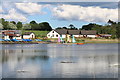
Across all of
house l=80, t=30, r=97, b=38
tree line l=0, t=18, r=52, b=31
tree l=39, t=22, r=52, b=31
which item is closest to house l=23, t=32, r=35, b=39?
tree line l=0, t=18, r=52, b=31

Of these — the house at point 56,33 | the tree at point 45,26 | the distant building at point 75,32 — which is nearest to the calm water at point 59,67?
the house at point 56,33

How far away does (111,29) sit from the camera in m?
114

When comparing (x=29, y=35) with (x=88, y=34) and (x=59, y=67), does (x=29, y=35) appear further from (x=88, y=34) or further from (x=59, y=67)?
(x=59, y=67)

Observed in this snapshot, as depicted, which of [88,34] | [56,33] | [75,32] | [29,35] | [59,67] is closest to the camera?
[59,67]

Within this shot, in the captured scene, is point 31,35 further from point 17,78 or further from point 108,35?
point 17,78

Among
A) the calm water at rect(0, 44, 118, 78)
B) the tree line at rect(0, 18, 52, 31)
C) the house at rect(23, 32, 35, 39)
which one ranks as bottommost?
the calm water at rect(0, 44, 118, 78)

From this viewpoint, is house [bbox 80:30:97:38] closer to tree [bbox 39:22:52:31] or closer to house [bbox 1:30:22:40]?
tree [bbox 39:22:52:31]

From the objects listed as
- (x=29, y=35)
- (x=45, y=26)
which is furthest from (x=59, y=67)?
(x=45, y=26)

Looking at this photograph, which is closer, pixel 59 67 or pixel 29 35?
pixel 59 67

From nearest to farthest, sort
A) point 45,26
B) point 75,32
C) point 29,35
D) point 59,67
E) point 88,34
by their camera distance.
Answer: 1. point 59,67
2. point 29,35
3. point 88,34
4. point 75,32
5. point 45,26

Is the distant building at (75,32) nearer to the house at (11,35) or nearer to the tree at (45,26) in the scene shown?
the tree at (45,26)

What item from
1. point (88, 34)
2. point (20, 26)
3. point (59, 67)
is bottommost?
point (59, 67)

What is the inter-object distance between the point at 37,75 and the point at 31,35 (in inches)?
3455

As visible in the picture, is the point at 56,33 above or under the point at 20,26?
under
